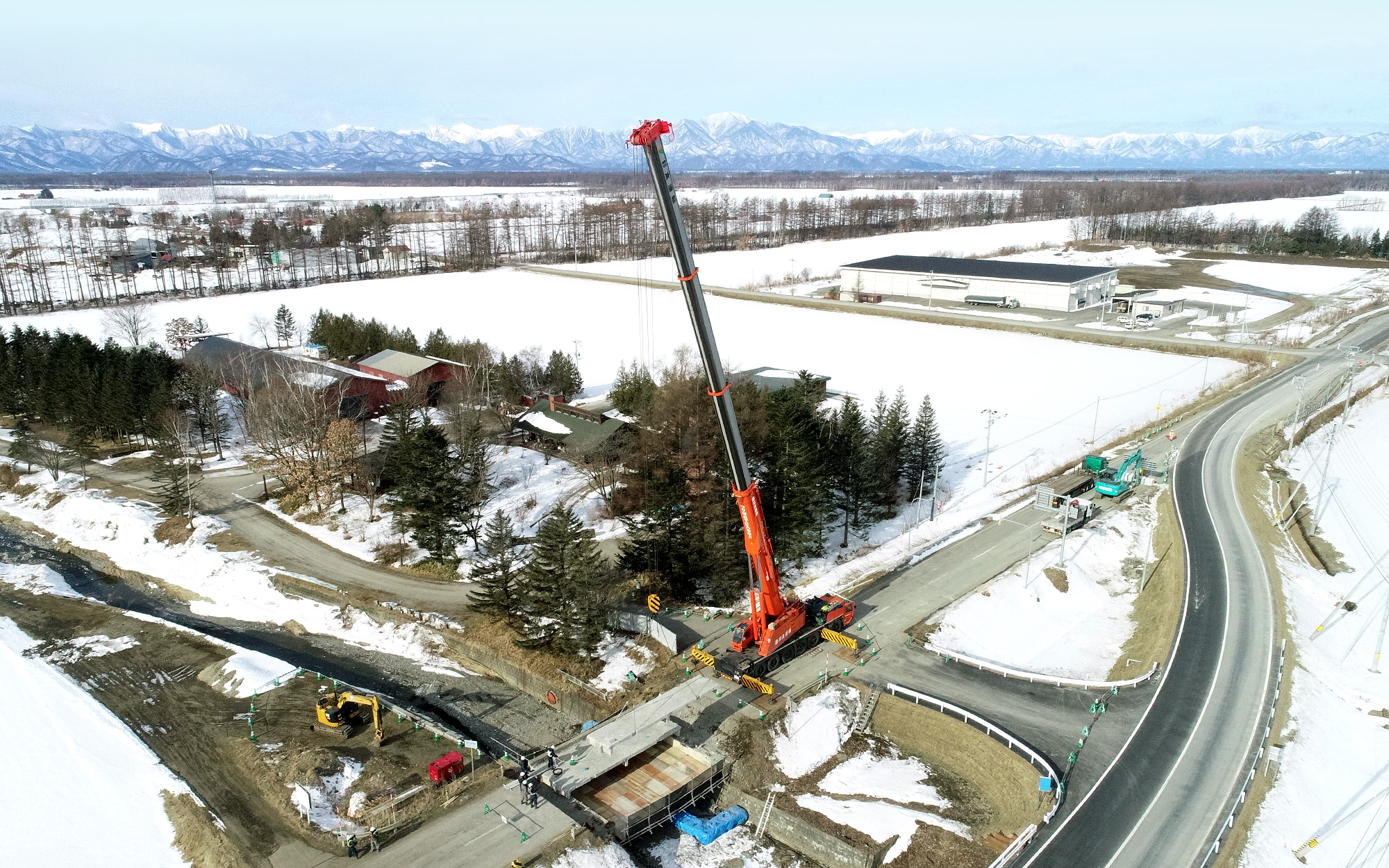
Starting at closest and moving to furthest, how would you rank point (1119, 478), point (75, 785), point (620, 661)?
point (75, 785)
point (620, 661)
point (1119, 478)

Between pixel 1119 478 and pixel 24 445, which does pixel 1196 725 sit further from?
pixel 24 445

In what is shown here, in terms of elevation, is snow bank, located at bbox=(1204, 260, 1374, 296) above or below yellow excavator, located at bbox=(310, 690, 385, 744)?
above

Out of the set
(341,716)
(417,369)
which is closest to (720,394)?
(341,716)

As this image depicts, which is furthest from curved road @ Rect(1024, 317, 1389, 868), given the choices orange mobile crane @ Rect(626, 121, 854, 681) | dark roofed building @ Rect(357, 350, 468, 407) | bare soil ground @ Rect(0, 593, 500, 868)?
dark roofed building @ Rect(357, 350, 468, 407)

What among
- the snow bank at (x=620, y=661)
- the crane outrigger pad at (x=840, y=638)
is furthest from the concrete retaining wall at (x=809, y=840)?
the crane outrigger pad at (x=840, y=638)

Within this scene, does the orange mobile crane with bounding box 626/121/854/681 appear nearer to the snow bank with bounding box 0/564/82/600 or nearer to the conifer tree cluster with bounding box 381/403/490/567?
the conifer tree cluster with bounding box 381/403/490/567
